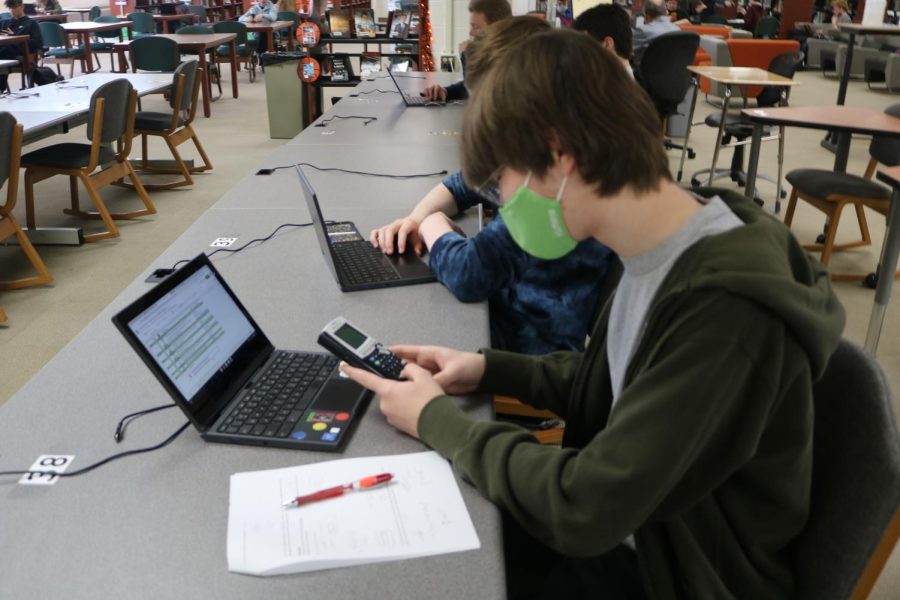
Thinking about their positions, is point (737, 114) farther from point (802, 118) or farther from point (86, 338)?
point (86, 338)

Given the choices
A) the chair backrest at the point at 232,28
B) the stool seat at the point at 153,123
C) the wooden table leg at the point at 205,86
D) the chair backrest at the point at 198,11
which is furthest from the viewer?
the chair backrest at the point at 198,11

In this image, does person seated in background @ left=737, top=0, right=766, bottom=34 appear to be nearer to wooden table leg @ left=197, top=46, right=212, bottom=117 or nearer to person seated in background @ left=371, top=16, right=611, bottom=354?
wooden table leg @ left=197, top=46, right=212, bottom=117

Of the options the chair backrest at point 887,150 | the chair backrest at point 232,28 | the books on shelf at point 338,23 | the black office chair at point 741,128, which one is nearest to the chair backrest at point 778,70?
the black office chair at point 741,128

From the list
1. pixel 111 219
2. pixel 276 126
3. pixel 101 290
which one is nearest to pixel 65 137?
pixel 276 126

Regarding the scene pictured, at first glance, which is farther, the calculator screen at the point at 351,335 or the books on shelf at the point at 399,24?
the books on shelf at the point at 399,24

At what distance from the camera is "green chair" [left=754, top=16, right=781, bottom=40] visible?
13.1m

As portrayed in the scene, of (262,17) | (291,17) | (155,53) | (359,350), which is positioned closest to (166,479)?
(359,350)

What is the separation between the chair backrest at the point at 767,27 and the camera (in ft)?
43.1

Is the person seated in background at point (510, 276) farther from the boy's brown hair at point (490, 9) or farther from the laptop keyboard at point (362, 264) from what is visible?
the boy's brown hair at point (490, 9)

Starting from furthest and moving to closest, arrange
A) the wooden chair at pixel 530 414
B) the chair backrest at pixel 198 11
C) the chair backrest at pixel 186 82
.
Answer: the chair backrest at pixel 198 11
the chair backrest at pixel 186 82
the wooden chair at pixel 530 414

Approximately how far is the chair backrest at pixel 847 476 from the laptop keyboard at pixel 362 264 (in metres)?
0.95

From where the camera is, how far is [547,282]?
1685mm

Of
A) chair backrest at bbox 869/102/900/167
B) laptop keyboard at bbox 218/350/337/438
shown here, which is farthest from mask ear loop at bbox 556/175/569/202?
chair backrest at bbox 869/102/900/167

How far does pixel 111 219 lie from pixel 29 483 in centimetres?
363
